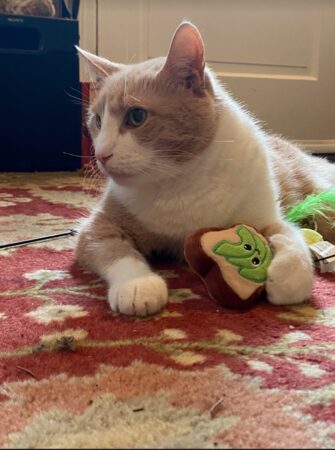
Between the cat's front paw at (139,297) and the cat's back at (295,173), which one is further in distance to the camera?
the cat's back at (295,173)

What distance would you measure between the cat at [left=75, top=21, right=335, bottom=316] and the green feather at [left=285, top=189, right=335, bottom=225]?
176 millimetres

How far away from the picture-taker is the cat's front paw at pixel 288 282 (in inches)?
36.1

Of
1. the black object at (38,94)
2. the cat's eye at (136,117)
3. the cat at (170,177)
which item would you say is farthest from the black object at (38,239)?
the black object at (38,94)

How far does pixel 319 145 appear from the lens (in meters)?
2.99

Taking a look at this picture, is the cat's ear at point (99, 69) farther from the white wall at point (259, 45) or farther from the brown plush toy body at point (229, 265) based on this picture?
the white wall at point (259, 45)

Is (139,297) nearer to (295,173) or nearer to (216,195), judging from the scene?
(216,195)

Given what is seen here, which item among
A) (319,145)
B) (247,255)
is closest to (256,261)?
(247,255)

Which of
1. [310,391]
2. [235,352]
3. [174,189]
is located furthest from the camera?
[174,189]

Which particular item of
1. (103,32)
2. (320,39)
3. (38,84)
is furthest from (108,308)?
(320,39)

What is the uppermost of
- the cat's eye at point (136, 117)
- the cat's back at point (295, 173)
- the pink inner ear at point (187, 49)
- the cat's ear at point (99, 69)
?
the pink inner ear at point (187, 49)

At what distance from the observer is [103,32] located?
2650 millimetres

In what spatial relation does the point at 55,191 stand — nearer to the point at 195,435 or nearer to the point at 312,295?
the point at 312,295

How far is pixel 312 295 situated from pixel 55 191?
4.25 feet

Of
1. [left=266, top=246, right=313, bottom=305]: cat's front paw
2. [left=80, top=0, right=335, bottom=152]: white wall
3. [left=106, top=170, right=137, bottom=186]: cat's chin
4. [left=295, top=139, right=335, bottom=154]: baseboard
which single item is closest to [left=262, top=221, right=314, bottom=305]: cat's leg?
[left=266, top=246, right=313, bottom=305]: cat's front paw
